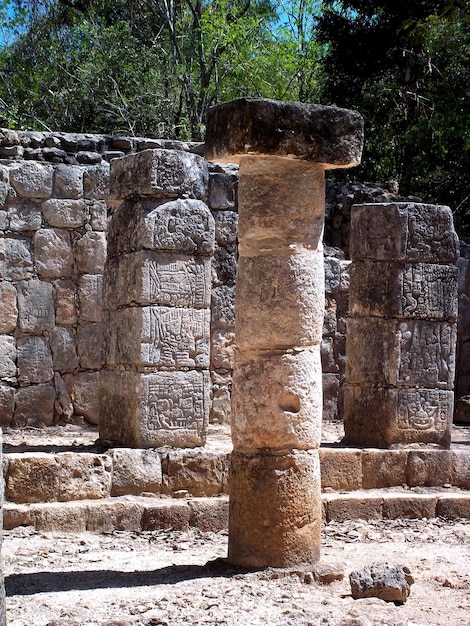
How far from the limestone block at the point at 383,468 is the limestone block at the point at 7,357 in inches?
145

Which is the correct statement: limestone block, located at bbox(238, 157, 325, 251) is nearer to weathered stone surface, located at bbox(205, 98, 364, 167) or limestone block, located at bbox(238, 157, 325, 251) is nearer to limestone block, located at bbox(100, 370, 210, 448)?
weathered stone surface, located at bbox(205, 98, 364, 167)

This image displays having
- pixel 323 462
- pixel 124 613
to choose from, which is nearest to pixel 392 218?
pixel 323 462

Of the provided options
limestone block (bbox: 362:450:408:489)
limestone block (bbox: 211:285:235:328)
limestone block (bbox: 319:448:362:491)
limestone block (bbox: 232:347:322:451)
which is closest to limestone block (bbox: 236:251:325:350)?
limestone block (bbox: 232:347:322:451)

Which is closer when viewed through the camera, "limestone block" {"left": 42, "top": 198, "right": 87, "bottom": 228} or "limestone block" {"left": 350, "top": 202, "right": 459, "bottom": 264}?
"limestone block" {"left": 350, "top": 202, "right": 459, "bottom": 264}

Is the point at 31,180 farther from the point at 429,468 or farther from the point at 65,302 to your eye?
the point at 429,468

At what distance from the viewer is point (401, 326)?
952 centimetres

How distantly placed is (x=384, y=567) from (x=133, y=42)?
52.1ft

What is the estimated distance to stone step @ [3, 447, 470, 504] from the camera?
7938 mm

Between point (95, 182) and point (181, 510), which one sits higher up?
point (95, 182)

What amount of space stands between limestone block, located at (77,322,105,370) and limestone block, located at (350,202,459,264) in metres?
2.83

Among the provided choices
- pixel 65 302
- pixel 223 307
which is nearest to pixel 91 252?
pixel 65 302

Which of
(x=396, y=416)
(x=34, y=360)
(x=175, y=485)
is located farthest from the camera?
(x=34, y=360)

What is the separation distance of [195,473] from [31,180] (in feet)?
12.4

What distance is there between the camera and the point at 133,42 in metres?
20.3
